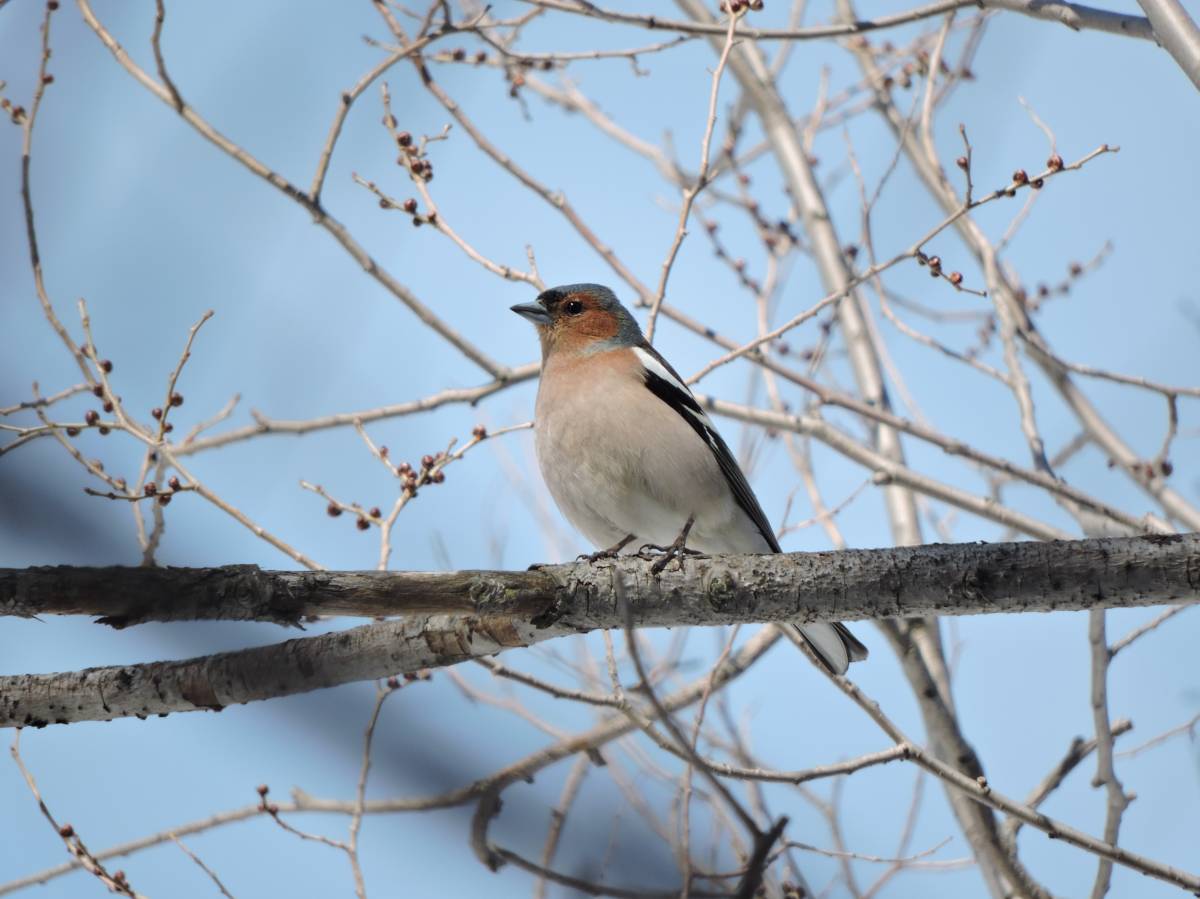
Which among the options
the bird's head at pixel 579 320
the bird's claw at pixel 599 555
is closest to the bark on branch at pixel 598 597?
the bird's claw at pixel 599 555

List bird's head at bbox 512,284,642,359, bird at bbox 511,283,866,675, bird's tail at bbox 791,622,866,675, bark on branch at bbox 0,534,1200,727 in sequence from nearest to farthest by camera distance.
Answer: bark on branch at bbox 0,534,1200,727 < bird's tail at bbox 791,622,866,675 < bird at bbox 511,283,866,675 < bird's head at bbox 512,284,642,359

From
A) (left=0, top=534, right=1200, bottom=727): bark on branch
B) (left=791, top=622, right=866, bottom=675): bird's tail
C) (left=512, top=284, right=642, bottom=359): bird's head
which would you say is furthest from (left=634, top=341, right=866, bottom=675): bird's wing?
(left=0, top=534, right=1200, bottom=727): bark on branch

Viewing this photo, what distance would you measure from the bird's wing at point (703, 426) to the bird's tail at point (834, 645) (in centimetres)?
95

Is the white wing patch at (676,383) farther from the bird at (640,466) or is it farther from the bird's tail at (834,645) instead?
the bird's tail at (834,645)

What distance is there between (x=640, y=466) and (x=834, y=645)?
54.0 inches

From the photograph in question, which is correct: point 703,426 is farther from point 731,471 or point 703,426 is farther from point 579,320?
point 579,320

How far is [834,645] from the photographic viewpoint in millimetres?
5652

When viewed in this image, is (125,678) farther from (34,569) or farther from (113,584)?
(113,584)

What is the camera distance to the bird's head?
24.3 ft

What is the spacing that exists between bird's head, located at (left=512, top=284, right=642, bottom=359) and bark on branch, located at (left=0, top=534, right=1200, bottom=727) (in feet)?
9.93

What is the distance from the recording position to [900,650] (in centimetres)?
656

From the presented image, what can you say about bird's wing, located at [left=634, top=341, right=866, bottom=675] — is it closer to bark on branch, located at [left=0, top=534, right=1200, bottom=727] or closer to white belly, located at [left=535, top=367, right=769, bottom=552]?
white belly, located at [left=535, top=367, right=769, bottom=552]

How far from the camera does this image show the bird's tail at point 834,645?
5.54 m

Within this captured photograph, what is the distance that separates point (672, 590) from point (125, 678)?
6.56 feet
